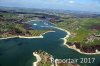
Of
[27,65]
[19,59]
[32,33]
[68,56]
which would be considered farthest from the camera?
[32,33]

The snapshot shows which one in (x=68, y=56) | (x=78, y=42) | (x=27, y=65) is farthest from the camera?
(x=78, y=42)

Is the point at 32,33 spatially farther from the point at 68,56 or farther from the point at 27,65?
the point at 27,65

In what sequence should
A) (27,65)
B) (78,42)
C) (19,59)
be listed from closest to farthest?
1. (27,65)
2. (19,59)
3. (78,42)

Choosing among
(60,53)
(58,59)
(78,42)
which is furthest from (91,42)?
(58,59)

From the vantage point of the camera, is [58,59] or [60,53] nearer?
[58,59]

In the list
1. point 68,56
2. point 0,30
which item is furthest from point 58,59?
point 0,30

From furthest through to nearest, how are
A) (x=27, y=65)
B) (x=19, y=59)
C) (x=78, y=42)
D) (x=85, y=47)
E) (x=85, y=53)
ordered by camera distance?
1. (x=78, y=42)
2. (x=85, y=47)
3. (x=85, y=53)
4. (x=19, y=59)
5. (x=27, y=65)

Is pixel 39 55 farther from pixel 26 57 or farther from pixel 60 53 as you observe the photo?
pixel 60 53

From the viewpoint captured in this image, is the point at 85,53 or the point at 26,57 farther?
the point at 85,53

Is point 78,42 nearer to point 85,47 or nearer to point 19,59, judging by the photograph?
point 85,47
